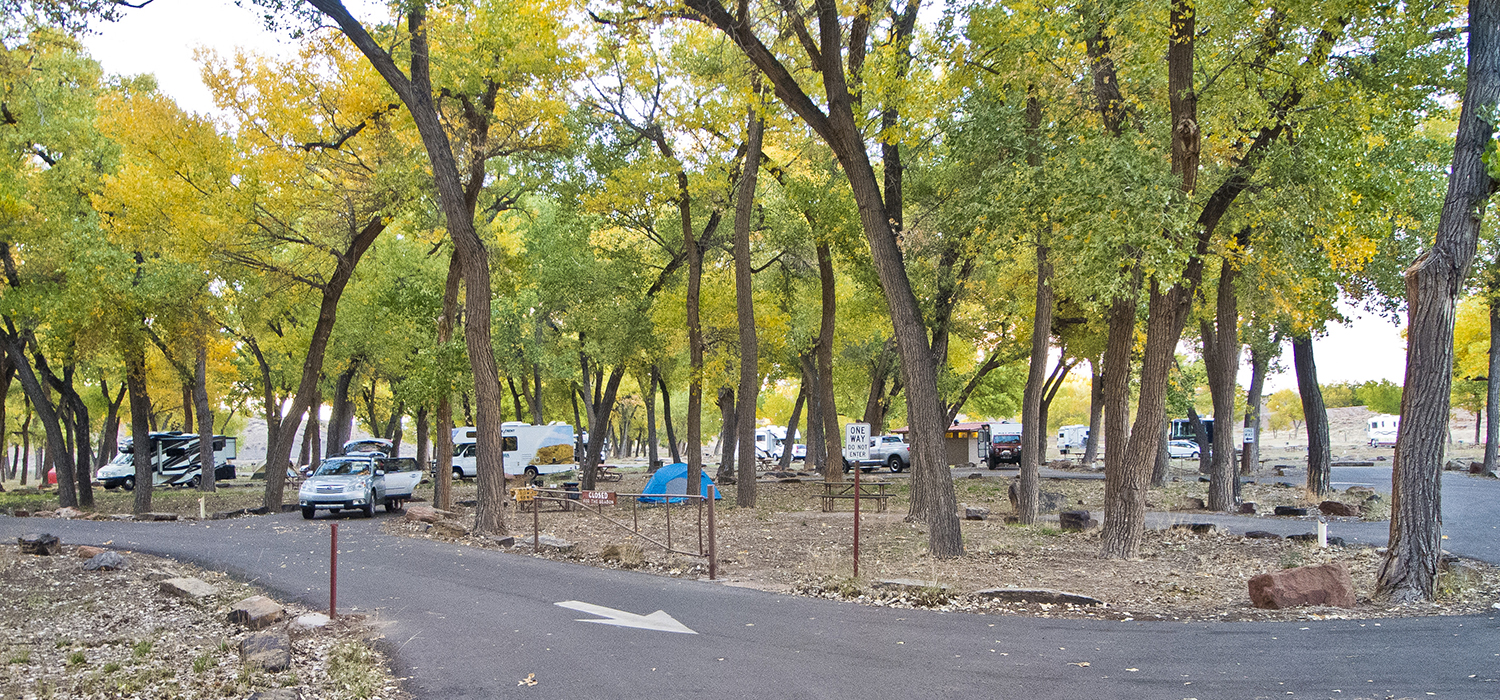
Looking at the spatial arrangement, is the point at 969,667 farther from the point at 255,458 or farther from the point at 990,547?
the point at 255,458

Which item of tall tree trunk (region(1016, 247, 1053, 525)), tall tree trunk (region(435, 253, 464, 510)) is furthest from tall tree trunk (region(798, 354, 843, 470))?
tall tree trunk (region(1016, 247, 1053, 525))

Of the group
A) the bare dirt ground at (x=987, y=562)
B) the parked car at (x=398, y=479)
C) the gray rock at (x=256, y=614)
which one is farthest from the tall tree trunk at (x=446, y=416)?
the gray rock at (x=256, y=614)

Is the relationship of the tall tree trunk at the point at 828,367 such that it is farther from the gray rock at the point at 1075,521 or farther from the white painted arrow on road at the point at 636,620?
the white painted arrow on road at the point at 636,620

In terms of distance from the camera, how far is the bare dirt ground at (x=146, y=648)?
6.39 metres

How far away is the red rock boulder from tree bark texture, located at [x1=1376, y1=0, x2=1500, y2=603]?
0.90m

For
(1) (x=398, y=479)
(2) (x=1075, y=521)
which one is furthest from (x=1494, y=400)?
(1) (x=398, y=479)

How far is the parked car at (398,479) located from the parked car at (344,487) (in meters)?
0.64

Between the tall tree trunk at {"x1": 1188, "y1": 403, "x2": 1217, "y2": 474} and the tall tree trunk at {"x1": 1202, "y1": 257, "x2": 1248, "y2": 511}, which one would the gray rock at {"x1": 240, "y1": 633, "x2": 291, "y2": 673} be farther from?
the tall tree trunk at {"x1": 1188, "y1": 403, "x2": 1217, "y2": 474}

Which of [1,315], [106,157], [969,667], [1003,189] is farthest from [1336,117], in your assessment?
[1,315]

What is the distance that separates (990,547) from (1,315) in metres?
23.4

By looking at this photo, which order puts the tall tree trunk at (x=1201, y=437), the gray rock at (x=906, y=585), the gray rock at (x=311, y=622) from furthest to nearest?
the tall tree trunk at (x=1201, y=437), the gray rock at (x=906, y=585), the gray rock at (x=311, y=622)

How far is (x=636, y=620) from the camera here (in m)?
8.55

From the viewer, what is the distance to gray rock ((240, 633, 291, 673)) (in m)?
6.88

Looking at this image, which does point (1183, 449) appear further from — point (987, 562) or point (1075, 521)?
point (987, 562)
